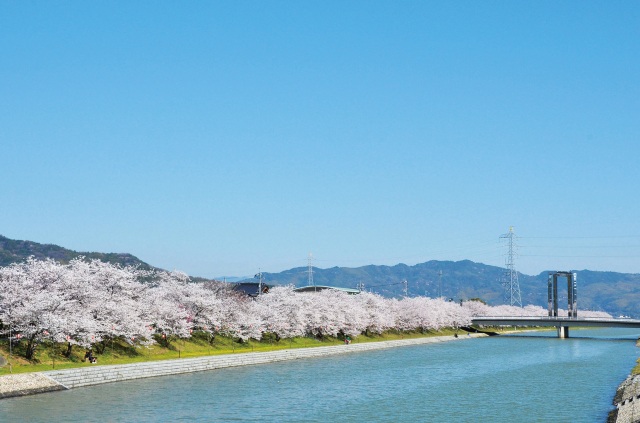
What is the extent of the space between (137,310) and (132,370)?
43.0 ft

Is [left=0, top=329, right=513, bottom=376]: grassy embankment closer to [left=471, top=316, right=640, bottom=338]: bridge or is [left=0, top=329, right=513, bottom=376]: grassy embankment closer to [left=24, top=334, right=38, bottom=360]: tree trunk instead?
[left=24, top=334, right=38, bottom=360]: tree trunk

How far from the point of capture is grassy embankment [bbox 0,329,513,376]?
5203cm

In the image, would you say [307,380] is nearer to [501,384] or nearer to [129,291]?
[501,384]

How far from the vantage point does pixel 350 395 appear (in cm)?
4781

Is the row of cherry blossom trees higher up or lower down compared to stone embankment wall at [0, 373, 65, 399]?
higher up

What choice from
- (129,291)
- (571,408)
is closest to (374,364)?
(129,291)

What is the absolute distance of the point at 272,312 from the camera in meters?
90.4

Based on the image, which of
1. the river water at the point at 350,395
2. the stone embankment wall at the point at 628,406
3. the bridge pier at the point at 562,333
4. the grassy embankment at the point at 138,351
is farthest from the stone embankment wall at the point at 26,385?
the bridge pier at the point at 562,333

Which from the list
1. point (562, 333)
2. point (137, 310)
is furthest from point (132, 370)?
point (562, 333)

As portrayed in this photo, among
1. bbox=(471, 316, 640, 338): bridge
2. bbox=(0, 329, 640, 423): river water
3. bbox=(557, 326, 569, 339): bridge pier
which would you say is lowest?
bbox=(0, 329, 640, 423): river water

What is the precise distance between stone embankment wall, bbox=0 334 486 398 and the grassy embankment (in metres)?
2.27

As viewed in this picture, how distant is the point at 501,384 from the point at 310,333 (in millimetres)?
48498

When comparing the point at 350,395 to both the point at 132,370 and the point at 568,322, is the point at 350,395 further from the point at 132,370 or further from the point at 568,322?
the point at 568,322

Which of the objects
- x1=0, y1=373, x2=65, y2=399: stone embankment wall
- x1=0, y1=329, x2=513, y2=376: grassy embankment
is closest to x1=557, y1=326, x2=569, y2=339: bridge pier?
x1=0, y1=329, x2=513, y2=376: grassy embankment
